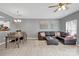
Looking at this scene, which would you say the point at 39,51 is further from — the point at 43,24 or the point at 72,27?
the point at 43,24

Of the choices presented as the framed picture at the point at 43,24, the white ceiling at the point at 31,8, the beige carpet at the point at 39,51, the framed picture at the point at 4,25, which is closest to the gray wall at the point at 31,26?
the framed picture at the point at 43,24

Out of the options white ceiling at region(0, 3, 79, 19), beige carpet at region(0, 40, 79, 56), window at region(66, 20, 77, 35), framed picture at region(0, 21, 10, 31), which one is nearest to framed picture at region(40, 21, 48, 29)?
window at region(66, 20, 77, 35)

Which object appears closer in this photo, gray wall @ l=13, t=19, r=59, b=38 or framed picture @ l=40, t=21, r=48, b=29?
gray wall @ l=13, t=19, r=59, b=38

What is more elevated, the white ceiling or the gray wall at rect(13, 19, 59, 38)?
the white ceiling

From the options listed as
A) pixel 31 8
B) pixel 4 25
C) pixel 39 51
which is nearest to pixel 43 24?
pixel 4 25

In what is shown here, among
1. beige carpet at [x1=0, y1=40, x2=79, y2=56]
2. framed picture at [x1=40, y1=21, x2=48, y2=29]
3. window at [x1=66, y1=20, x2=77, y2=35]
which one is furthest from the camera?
framed picture at [x1=40, y1=21, x2=48, y2=29]

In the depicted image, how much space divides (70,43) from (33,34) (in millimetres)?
6704

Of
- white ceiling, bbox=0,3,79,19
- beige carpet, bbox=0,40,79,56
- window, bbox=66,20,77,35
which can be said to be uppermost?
white ceiling, bbox=0,3,79,19

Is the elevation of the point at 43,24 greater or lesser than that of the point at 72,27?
greater

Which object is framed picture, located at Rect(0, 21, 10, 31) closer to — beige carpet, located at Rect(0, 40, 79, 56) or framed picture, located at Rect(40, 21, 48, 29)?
beige carpet, located at Rect(0, 40, 79, 56)

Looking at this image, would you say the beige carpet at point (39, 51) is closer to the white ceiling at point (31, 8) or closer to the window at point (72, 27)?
the white ceiling at point (31, 8)

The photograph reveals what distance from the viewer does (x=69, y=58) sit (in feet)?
10.8

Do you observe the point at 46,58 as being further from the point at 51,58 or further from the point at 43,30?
the point at 43,30

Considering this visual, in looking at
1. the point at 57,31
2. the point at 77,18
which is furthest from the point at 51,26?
the point at 77,18
